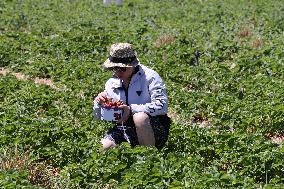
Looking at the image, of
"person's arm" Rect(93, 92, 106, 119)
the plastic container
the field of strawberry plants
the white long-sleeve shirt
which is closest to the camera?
the field of strawberry plants

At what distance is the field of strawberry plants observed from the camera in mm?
5629

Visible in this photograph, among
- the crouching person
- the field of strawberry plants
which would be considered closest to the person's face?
the crouching person

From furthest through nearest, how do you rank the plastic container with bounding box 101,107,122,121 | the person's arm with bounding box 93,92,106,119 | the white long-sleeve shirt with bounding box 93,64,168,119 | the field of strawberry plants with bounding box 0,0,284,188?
the person's arm with bounding box 93,92,106,119 → the white long-sleeve shirt with bounding box 93,64,168,119 → the plastic container with bounding box 101,107,122,121 → the field of strawberry plants with bounding box 0,0,284,188

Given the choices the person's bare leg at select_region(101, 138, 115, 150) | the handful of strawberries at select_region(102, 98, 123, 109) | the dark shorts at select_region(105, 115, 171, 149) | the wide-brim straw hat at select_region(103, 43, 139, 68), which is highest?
the wide-brim straw hat at select_region(103, 43, 139, 68)

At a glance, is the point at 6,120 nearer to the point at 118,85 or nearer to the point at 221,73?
the point at 118,85

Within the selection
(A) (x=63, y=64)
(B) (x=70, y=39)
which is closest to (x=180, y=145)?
(A) (x=63, y=64)

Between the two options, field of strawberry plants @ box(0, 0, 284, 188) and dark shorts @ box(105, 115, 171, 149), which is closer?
field of strawberry plants @ box(0, 0, 284, 188)

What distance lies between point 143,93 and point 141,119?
0.40 m

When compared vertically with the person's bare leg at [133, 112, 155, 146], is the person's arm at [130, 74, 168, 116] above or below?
above

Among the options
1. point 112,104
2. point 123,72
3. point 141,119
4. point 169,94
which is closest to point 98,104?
point 112,104

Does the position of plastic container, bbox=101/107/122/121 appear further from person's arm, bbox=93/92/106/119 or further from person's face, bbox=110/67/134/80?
person's face, bbox=110/67/134/80

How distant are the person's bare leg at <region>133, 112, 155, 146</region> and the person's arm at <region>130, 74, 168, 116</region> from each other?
0.08 metres

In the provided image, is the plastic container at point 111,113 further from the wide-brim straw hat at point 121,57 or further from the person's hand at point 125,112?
the wide-brim straw hat at point 121,57

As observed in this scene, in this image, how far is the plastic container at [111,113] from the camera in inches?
231
